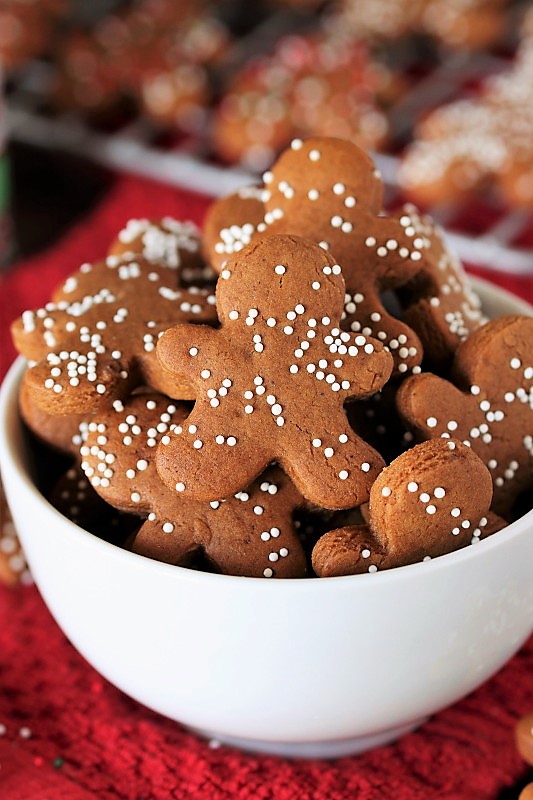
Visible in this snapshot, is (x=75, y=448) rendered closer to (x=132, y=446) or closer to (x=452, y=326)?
(x=132, y=446)

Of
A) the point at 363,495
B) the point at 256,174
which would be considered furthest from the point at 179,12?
the point at 363,495

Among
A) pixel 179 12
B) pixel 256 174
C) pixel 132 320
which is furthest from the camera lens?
pixel 179 12

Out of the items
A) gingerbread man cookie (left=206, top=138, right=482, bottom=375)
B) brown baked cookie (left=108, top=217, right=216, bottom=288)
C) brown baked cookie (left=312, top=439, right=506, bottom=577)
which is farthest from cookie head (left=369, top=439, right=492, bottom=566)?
brown baked cookie (left=108, top=217, right=216, bottom=288)

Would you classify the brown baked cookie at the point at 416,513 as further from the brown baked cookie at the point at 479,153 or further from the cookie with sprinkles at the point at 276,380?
the brown baked cookie at the point at 479,153

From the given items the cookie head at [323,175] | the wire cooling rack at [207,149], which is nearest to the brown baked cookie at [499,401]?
the cookie head at [323,175]

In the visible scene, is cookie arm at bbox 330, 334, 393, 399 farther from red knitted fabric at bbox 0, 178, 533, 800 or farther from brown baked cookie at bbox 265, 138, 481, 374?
red knitted fabric at bbox 0, 178, 533, 800

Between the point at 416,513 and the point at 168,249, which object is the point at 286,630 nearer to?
the point at 416,513
